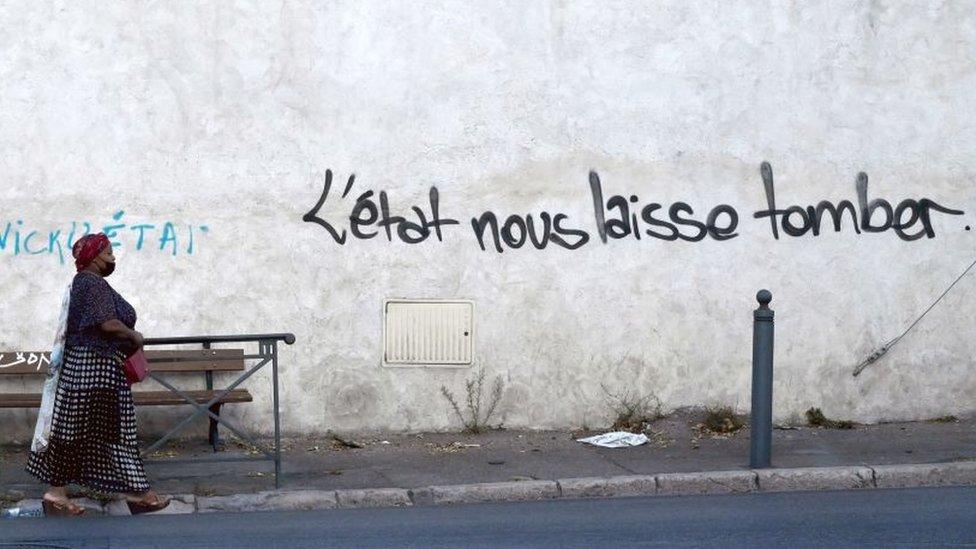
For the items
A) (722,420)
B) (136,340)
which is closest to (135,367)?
(136,340)

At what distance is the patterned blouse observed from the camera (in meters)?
7.71

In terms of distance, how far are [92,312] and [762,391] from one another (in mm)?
4029

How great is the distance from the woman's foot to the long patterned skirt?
0.25 feet

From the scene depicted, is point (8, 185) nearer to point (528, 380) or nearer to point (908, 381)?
point (528, 380)

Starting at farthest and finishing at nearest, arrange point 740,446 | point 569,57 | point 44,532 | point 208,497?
1. point 569,57
2. point 740,446
3. point 208,497
4. point 44,532

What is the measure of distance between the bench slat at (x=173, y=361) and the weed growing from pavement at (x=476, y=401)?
5.15ft

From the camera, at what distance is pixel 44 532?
725cm

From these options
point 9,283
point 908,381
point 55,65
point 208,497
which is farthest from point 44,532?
point 908,381

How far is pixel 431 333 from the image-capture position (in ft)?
34.1

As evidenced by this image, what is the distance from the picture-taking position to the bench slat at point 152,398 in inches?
373

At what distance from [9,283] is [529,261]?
12.1ft

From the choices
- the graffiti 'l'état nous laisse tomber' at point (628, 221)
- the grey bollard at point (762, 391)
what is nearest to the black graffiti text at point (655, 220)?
the graffiti 'l'état nous laisse tomber' at point (628, 221)


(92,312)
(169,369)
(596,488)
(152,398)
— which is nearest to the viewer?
(92,312)

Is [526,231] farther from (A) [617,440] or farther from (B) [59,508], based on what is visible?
(B) [59,508]
